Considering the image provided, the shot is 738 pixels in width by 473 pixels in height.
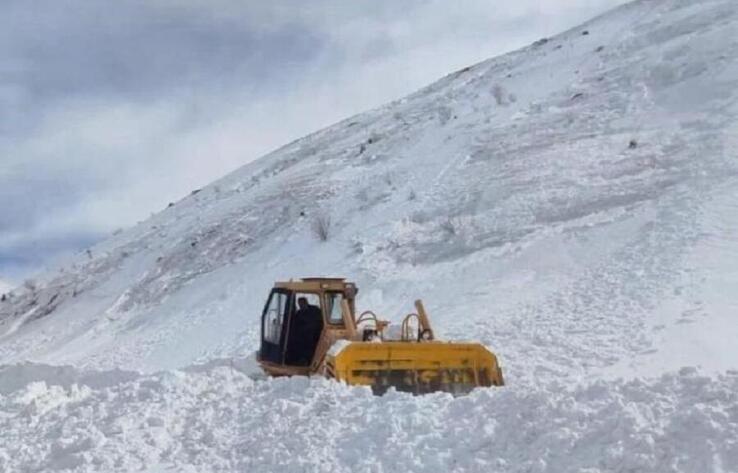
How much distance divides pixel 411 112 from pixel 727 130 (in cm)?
1493

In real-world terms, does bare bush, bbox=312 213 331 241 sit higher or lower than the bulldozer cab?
higher

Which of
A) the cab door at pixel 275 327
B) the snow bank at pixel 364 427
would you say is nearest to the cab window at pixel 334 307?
the cab door at pixel 275 327

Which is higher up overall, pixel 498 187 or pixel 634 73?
pixel 634 73

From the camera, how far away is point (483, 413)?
766 cm

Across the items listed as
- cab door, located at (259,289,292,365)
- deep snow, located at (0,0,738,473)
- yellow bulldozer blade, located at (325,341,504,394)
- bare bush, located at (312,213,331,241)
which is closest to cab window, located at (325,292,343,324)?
cab door, located at (259,289,292,365)

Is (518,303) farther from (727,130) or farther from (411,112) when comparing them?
(411,112)

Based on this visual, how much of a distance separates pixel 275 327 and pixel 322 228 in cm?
930

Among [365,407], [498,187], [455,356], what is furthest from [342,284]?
[498,187]

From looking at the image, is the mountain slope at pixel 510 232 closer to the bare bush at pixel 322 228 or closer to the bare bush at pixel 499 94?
the bare bush at pixel 499 94

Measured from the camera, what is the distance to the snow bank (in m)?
6.42

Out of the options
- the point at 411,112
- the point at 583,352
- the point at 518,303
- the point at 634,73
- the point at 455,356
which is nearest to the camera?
the point at 455,356

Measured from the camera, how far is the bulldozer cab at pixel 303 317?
12.7 metres

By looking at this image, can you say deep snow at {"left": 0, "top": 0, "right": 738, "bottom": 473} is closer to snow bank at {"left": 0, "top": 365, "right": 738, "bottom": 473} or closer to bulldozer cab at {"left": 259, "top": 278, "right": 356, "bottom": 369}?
snow bank at {"left": 0, "top": 365, "right": 738, "bottom": 473}

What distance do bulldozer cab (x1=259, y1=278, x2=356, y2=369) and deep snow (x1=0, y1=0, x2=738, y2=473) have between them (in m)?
1.96
